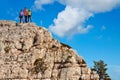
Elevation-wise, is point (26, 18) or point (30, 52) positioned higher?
point (26, 18)

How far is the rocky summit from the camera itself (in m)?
86.2

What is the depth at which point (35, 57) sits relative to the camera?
88.5m

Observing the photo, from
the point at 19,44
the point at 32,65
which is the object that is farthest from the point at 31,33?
the point at 32,65

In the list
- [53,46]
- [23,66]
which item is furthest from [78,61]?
[23,66]

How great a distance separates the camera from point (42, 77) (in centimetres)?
8656

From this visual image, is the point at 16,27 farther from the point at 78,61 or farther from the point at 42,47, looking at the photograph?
the point at 78,61

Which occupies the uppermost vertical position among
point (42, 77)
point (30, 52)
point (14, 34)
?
point (14, 34)

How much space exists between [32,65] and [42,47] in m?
6.33

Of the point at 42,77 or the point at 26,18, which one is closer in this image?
the point at 42,77

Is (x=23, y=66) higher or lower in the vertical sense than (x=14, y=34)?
lower

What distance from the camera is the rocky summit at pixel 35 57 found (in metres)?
86.2

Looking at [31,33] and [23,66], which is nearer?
[23,66]

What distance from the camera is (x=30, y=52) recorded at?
89125 mm

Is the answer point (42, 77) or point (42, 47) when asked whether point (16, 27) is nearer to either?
point (42, 47)
